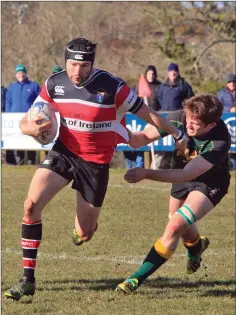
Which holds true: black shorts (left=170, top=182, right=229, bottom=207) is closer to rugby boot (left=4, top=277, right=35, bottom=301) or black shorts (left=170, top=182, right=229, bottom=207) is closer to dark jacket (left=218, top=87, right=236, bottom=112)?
rugby boot (left=4, top=277, right=35, bottom=301)

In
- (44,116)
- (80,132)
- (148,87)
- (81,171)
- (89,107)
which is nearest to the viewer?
(44,116)

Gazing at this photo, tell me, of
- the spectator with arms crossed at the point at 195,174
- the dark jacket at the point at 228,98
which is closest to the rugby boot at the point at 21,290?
the spectator with arms crossed at the point at 195,174

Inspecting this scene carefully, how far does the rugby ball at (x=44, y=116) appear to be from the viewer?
6.53 meters

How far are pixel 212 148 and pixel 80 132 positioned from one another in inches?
43.9

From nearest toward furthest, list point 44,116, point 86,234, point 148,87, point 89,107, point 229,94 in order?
1. point 44,116
2. point 89,107
3. point 86,234
4. point 148,87
5. point 229,94

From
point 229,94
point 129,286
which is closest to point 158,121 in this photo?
point 129,286

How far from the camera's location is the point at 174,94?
15.1 metres

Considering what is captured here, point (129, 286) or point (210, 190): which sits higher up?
point (210, 190)

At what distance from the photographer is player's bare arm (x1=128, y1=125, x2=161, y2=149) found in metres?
7.19

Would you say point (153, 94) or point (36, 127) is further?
point (153, 94)

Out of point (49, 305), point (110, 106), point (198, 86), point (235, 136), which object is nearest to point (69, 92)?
point (110, 106)

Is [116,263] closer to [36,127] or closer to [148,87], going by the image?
[36,127]

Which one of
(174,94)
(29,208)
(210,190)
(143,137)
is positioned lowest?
(174,94)

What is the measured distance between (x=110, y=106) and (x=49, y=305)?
5.61 ft
